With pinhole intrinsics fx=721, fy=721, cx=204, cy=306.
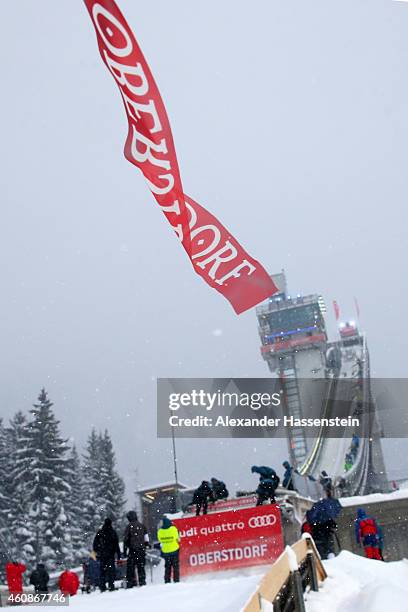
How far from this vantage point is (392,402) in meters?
81.6

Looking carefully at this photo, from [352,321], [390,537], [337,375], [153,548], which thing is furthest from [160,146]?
[352,321]

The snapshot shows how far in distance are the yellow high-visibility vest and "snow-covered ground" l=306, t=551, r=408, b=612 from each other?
9.09 feet

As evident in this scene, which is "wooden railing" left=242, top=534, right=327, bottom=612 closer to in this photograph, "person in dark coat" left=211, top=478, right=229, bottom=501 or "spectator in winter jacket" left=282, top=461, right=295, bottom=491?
"person in dark coat" left=211, top=478, right=229, bottom=501

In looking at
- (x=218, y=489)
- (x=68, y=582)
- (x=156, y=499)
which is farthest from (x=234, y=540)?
(x=156, y=499)

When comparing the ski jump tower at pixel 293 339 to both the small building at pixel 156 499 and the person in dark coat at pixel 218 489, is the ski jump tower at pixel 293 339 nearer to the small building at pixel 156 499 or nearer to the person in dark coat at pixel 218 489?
the small building at pixel 156 499

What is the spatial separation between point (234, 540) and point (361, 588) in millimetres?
4663

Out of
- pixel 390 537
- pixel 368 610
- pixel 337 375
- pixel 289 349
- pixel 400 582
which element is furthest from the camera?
pixel 289 349

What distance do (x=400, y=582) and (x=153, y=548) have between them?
1956 cm

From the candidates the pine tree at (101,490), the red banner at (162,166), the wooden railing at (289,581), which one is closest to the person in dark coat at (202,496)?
the red banner at (162,166)

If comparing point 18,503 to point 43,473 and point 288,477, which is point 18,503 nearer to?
point 43,473

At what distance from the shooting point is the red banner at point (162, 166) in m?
9.69

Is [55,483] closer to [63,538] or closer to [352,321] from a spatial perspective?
[63,538]

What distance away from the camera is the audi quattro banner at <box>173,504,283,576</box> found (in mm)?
12117

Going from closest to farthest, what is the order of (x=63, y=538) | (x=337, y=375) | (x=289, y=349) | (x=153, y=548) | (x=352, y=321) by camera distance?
(x=153, y=548), (x=63, y=538), (x=337, y=375), (x=289, y=349), (x=352, y=321)
